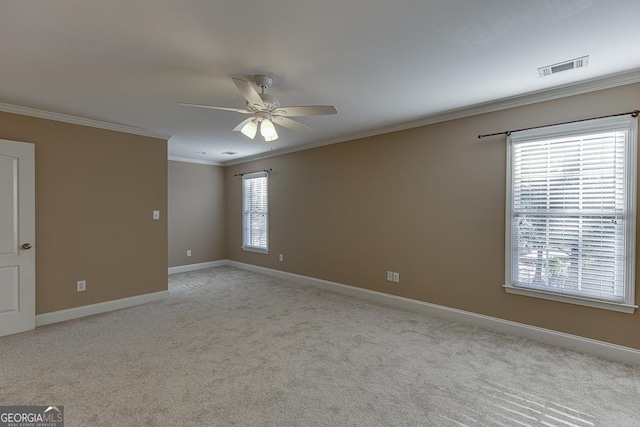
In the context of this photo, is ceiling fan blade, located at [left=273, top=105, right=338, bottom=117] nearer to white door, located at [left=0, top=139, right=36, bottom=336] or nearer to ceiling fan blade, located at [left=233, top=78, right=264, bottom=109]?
ceiling fan blade, located at [left=233, top=78, right=264, bottom=109]

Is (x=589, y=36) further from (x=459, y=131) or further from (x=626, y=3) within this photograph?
(x=459, y=131)

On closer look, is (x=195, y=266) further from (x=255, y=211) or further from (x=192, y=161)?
(x=192, y=161)

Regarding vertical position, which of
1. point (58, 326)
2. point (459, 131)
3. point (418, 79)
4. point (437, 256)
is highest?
point (418, 79)

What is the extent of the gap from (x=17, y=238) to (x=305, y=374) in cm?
344

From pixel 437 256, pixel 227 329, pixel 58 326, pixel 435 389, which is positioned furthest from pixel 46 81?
pixel 437 256

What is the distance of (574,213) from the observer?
2916 millimetres

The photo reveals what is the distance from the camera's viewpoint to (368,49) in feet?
7.32

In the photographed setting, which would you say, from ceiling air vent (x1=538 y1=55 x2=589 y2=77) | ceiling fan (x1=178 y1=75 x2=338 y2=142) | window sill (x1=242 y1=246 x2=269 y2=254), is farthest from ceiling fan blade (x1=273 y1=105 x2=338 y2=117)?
window sill (x1=242 y1=246 x2=269 y2=254)

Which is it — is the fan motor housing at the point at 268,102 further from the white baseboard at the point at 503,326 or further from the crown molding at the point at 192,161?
the crown molding at the point at 192,161

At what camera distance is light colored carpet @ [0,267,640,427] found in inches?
78.9

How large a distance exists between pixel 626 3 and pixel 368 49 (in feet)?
4.80

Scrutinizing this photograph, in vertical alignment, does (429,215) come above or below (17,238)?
above

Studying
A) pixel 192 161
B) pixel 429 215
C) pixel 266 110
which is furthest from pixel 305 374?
pixel 192 161


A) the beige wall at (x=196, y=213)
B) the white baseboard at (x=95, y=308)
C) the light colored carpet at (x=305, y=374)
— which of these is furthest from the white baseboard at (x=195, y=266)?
the light colored carpet at (x=305, y=374)
